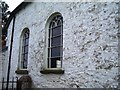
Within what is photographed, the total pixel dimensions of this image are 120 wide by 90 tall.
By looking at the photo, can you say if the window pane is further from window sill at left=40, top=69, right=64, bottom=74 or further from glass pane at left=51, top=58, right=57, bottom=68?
window sill at left=40, top=69, right=64, bottom=74

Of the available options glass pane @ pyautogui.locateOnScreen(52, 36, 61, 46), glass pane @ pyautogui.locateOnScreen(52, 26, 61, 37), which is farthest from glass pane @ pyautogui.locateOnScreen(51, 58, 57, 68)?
glass pane @ pyautogui.locateOnScreen(52, 26, 61, 37)

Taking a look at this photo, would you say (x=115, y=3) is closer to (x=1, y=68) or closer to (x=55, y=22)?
(x=55, y=22)

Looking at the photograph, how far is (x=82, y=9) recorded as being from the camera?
5.57 m

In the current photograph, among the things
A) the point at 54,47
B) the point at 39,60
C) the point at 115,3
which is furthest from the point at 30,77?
the point at 115,3

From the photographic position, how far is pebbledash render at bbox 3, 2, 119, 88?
15.2 feet

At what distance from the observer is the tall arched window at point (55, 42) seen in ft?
21.6

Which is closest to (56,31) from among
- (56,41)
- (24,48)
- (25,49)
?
(56,41)

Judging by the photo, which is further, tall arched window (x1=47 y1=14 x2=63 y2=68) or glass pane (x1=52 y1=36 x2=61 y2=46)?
glass pane (x1=52 y1=36 x2=61 y2=46)

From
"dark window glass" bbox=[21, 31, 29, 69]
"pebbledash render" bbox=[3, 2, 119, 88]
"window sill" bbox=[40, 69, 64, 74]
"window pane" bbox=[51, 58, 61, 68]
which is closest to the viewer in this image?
A: "pebbledash render" bbox=[3, 2, 119, 88]

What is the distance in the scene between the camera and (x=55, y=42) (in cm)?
693

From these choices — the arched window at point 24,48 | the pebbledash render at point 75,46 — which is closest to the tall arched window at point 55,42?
the pebbledash render at point 75,46

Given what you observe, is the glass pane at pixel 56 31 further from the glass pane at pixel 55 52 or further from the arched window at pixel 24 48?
the arched window at pixel 24 48

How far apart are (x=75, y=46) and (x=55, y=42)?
Result: 56.7 inches

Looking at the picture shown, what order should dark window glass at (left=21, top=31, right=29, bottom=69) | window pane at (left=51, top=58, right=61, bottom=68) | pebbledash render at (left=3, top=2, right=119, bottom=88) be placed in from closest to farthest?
pebbledash render at (left=3, top=2, right=119, bottom=88) → window pane at (left=51, top=58, right=61, bottom=68) → dark window glass at (left=21, top=31, right=29, bottom=69)
